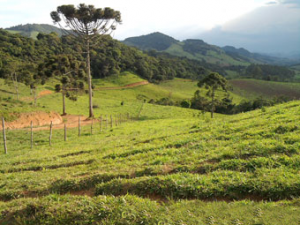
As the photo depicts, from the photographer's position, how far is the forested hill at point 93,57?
62453 millimetres

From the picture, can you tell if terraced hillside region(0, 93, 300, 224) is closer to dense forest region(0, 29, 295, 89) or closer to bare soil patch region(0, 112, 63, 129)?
bare soil patch region(0, 112, 63, 129)

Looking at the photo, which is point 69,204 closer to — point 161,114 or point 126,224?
point 126,224

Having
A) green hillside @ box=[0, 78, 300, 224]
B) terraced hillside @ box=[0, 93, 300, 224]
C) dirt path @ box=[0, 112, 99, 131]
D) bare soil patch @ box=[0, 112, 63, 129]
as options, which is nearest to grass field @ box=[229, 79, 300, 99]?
dirt path @ box=[0, 112, 99, 131]

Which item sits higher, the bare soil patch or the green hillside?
the green hillside

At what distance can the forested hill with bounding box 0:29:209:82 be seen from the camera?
62.5m

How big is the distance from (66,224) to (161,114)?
38.0 m

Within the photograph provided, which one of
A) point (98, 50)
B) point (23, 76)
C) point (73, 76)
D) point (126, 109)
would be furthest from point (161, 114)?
point (98, 50)

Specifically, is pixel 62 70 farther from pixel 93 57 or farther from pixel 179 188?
pixel 93 57

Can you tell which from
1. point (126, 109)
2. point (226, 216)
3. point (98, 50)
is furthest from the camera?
point (98, 50)

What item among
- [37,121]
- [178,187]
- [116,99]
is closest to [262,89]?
[116,99]

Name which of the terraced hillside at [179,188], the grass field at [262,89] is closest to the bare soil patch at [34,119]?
the terraced hillside at [179,188]

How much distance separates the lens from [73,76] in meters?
40.6

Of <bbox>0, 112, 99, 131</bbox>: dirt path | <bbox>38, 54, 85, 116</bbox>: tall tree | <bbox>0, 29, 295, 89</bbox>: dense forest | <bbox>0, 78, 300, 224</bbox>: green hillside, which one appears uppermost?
<bbox>0, 29, 295, 89</bbox>: dense forest

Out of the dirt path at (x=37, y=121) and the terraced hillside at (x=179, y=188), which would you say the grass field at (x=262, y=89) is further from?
the terraced hillside at (x=179, y=188)
